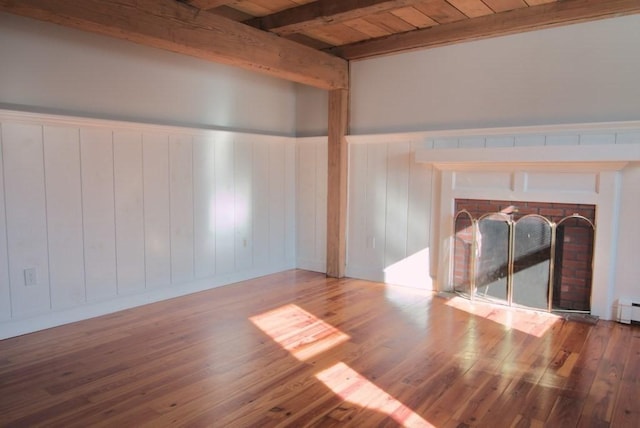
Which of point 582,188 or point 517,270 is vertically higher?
point 582,188

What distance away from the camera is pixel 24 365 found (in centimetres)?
272

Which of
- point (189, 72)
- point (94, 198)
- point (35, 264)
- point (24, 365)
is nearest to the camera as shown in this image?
point (24, 365)

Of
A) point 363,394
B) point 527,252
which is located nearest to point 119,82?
point 363,394

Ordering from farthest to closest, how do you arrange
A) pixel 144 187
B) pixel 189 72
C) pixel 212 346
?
pixel 189 72
pixel 144 187
pixel 212 346

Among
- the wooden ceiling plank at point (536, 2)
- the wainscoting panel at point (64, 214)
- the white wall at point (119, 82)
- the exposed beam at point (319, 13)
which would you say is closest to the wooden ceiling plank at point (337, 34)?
the exposed beam at point (319, 13)

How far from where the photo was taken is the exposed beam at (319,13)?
3.29m

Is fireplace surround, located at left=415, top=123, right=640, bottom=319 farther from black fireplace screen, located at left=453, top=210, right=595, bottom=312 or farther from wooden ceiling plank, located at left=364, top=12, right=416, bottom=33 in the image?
wooden ceiling plank, located at left=364, top=12, right=416, bottom=33

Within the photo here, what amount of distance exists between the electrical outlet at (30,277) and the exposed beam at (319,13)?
2.61m

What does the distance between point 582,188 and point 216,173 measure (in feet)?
10.5

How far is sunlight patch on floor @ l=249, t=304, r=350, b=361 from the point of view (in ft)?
9.88

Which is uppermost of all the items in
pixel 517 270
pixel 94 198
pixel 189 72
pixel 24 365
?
pixel 189 72

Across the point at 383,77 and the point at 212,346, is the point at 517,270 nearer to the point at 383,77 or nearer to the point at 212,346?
the point at 383,77

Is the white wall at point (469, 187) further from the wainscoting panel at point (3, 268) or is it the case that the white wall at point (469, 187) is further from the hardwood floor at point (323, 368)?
the wainscoting panel at point (3, 268)

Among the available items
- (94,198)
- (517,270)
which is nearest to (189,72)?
(94,198)
